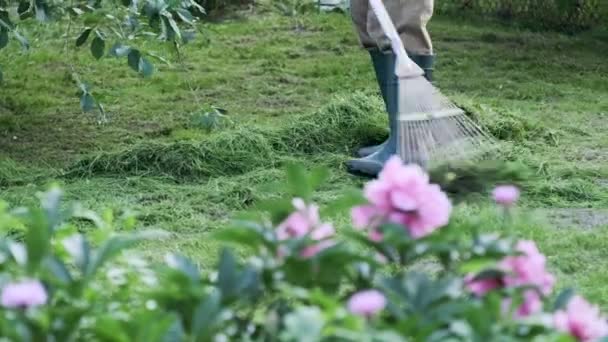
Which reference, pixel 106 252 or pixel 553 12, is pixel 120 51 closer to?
pixel 106 252

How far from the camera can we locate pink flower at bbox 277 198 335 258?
4.55ft

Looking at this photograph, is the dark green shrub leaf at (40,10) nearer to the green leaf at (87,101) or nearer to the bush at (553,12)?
the green leaf at (87,101)

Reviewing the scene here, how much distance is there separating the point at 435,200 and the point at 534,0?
6.54m

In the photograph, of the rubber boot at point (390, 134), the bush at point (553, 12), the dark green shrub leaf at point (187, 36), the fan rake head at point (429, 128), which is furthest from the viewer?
the bush at point (553, 12)

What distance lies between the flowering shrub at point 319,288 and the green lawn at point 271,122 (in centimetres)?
110

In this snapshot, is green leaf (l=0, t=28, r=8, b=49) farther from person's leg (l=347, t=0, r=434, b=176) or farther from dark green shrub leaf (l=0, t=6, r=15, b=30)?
person's leg (l=347, t=0, r=434, b=176)

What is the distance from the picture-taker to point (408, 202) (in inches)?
54.2

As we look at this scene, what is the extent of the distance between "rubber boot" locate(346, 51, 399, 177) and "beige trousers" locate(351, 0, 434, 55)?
0.10 metres

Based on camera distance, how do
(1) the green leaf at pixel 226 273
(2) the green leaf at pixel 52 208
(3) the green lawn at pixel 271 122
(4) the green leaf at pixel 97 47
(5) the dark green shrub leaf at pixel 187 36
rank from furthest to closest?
1. (5) the dark green shrub leaf at pixel 187 36
2. (4) the green leaf at pixel 97 47
3. (3) the green lawn at pixel 271 122
4. (2) the green leaf at pixel 52 208
5. (1) the green leaf at pixel 226 273

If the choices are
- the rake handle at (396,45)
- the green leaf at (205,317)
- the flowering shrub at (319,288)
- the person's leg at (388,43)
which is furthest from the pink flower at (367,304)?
the person's leg at (388,43)

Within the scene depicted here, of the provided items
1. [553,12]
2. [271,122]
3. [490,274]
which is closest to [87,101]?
[271,122]

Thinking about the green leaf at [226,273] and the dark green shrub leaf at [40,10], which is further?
the dark green shrub leaf at [40,10]

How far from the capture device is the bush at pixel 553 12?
7.45 metres

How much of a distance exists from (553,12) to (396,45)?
4001 millimetres
